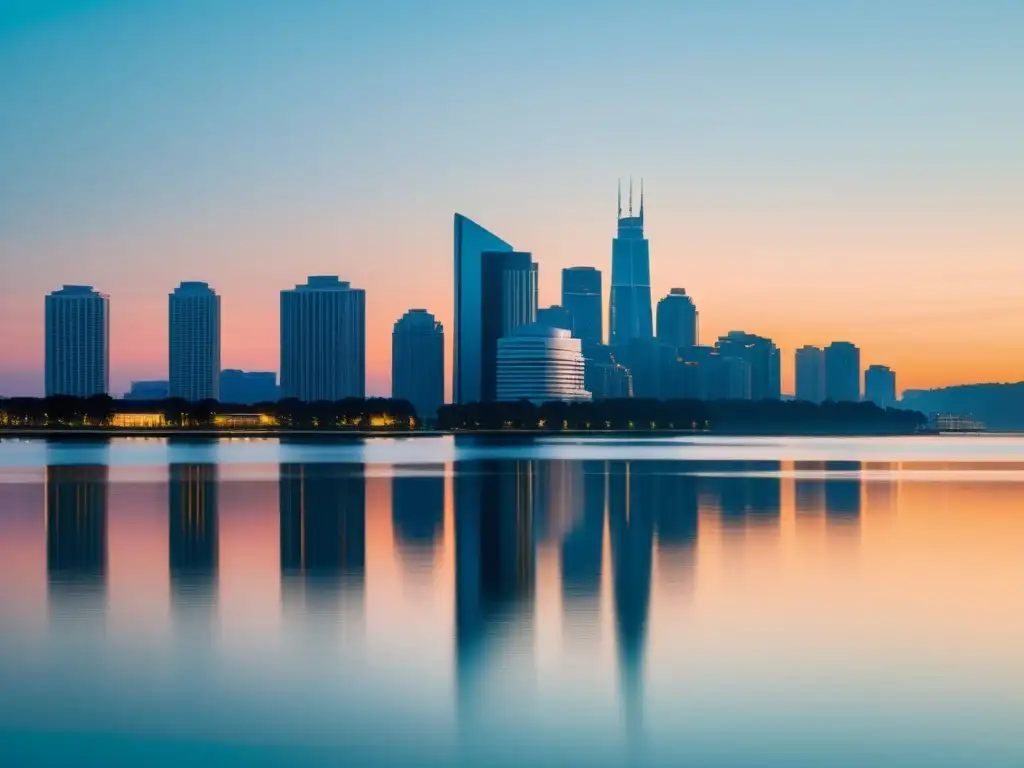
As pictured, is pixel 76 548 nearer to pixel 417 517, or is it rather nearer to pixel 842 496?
pixel 417 517

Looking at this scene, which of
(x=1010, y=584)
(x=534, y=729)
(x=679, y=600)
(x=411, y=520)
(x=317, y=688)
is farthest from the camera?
(x=411, y=520)

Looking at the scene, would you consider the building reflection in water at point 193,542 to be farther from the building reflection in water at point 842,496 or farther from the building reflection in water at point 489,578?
the building reflection in water at point 842,496

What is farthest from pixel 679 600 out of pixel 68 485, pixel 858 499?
pixel 68 485

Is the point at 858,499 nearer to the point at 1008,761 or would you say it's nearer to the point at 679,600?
the point at 679,600

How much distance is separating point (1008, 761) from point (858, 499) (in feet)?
126

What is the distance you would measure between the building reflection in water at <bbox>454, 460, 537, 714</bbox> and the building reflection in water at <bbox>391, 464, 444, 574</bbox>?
71 cm

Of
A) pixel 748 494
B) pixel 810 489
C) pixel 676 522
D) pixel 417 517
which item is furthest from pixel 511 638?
pixel 810 489

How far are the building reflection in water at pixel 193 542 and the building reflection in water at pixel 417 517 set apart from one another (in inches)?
174

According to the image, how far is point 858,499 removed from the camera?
50.3 m

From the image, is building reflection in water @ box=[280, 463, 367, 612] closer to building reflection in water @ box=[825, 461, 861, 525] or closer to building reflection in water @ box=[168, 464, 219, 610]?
building reflection in water @ box=[168, 464, 219, 610]

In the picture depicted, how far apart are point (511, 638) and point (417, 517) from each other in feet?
74.6

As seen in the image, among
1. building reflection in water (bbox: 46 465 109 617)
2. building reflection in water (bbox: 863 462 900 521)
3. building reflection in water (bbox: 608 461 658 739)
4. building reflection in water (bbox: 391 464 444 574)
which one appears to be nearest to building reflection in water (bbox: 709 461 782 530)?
building reflection in water (bbox: 608 461 658 739)

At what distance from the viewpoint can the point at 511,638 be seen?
1936 centimetres

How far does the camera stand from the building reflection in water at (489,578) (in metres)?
18.0
